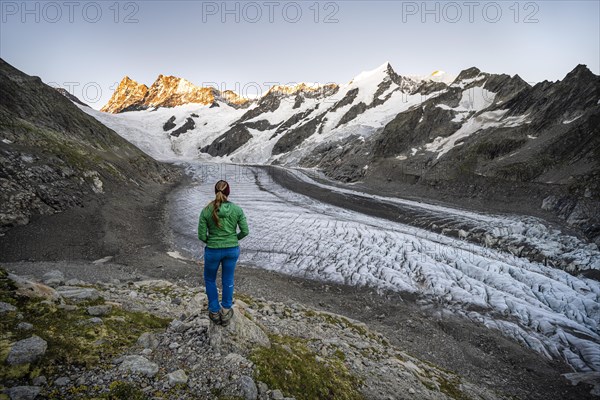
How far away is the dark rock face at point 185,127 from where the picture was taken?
457ft

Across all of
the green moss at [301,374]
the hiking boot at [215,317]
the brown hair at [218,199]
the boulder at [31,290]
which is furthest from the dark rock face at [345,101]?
the boulder at [31,290]

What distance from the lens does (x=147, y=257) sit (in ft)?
53.6

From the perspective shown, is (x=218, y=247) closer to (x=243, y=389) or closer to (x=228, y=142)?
(x=243, y=389)

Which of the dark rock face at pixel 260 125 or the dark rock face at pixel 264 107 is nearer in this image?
the dark rock face at pixel 260 125

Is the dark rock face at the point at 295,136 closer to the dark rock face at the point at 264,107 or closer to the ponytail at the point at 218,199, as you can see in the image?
the dark rock face at the point at 264,107

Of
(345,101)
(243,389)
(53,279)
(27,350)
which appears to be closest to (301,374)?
(243,389)

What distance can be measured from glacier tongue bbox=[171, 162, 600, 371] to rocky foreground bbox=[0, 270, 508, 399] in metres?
6.43

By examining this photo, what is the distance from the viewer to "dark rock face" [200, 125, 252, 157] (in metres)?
122

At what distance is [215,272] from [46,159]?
80.2 feet

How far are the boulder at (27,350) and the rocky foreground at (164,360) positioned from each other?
10 mm

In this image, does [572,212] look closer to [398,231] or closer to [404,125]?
[398,231]

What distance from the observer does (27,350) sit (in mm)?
A: 3893

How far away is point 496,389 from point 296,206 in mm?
24804

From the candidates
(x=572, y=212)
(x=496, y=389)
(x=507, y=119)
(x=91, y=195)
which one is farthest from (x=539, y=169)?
(x=91, y=195)
